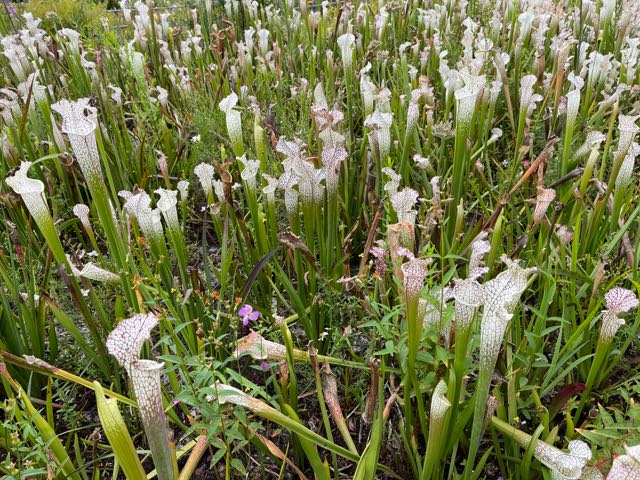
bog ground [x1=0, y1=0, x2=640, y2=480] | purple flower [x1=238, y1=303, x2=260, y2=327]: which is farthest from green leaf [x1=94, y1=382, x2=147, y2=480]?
purple flower [x1=238, y1=303, x2=260, y2=327]

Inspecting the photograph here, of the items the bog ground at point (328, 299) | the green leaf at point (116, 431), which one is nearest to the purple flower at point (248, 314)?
the bog ground at point (328, 299)

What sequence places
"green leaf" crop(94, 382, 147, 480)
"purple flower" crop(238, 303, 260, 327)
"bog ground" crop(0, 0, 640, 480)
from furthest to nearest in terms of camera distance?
"purple flower" crop(238, 303, 260, 327)
"bog ground" crop(0, 0, 640, 480)
"green leaf" crop(94, 382, 147, 480)

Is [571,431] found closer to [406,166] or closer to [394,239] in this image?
[394,239]

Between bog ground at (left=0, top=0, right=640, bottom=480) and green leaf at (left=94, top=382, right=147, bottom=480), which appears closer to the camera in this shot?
green leaf at (left=94, top=382, right=147, bottom=480)

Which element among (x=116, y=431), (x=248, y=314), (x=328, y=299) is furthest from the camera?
(x=328, y=299)

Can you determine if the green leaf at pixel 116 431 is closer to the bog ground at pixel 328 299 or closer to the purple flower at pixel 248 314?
the bog ground at pixel 328 299

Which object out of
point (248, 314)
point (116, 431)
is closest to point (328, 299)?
point (248, 314)

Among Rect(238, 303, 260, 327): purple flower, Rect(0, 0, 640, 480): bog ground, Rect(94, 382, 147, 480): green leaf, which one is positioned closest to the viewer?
Rect(94, 382, 147, 480): green leaf

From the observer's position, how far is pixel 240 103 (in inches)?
83.6

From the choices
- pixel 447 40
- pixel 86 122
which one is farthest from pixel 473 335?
pixel 447 40

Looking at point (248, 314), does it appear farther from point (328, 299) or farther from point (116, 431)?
point (116, 431)

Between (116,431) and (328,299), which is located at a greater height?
(116,431)

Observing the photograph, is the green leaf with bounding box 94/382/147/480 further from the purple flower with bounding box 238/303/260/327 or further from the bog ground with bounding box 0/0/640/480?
the purple flower with bounding box 238/303/260/327

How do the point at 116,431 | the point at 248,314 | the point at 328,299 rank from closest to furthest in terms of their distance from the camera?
the point at 116,431 < the point at 248,314 < the point at 328,299
